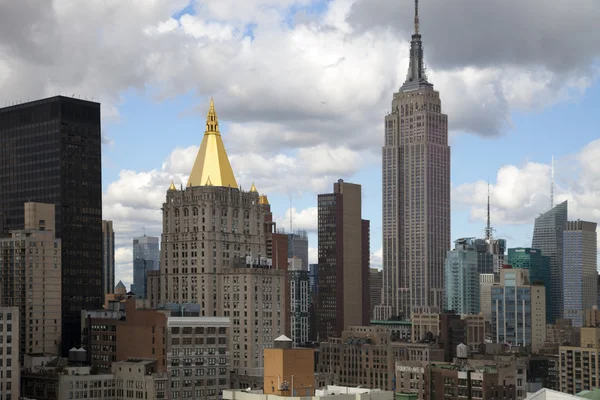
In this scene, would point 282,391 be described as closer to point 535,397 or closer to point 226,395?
point 226,395

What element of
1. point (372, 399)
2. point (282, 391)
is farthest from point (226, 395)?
point (372, 399)

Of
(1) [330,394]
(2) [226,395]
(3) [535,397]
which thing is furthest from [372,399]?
(3) [535,397]

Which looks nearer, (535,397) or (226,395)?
(535,397)

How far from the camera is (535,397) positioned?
140250 millimetres

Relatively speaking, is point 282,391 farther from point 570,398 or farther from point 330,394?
point 570,398

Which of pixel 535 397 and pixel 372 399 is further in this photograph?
pixel 372 399

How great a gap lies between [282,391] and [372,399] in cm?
1366

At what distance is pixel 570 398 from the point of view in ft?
458

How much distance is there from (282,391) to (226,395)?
400 inches

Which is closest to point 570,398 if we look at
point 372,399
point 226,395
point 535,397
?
point 535,397

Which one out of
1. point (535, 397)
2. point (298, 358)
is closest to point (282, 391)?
point (298, 358)

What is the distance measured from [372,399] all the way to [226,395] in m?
21.2

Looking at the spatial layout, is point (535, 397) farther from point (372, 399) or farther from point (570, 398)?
point (372, 399)

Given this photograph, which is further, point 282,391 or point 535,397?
point 282,391
